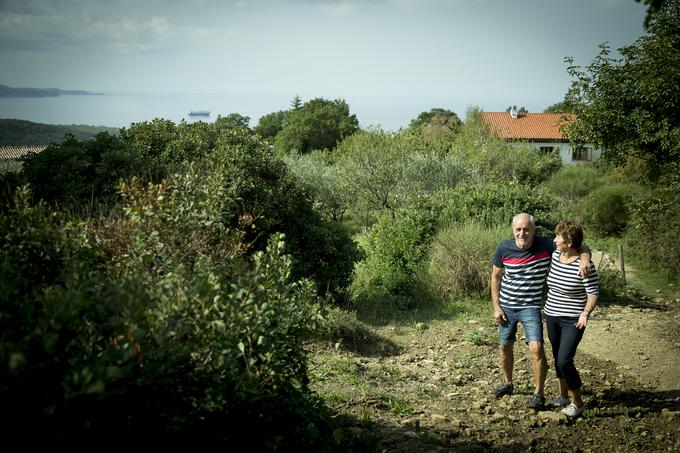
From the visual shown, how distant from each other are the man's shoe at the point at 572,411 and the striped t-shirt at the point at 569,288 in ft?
2.97

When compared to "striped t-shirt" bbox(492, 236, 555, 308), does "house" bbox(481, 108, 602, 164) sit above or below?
above

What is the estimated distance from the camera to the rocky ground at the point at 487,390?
15.9 ft

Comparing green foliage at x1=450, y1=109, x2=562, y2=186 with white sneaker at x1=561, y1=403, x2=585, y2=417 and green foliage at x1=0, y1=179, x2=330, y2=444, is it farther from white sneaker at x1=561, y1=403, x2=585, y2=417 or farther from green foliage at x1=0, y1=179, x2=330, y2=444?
green foliage at x1=0, y1=179, x2=330, y2=444

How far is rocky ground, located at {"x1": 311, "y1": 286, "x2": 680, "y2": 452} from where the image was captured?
4844mm

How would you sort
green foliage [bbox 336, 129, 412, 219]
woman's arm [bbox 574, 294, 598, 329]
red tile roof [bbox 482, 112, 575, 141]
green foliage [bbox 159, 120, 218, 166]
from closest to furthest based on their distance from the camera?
woman's arm [bbox 574, 294, 598, 329]
green foliage [bbox 159, 120, 218, 166]
green foliage [bbox 336, 129, 412, 219]
red tile roof [bbox 482, 112, 575, 141]

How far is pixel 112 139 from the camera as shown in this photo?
35.2 feet

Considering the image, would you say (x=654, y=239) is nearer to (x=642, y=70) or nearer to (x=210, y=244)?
(x=642, y=70)

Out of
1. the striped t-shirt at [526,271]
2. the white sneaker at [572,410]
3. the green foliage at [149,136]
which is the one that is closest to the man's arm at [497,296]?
the striped t-shirt at [526,271]

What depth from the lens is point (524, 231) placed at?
5.38 meters

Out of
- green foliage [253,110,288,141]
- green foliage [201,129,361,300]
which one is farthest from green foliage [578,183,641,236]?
green foliage [253,110,288,141]

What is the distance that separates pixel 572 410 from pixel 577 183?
72.5 ft

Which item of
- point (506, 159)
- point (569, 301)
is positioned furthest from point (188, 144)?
point (506, 159)

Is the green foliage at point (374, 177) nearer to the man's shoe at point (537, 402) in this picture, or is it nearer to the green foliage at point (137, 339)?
the man's shoe at point (537, 402)

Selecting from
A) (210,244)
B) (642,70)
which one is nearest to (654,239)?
(642,70)
